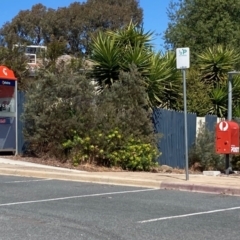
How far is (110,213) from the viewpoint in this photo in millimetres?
10008

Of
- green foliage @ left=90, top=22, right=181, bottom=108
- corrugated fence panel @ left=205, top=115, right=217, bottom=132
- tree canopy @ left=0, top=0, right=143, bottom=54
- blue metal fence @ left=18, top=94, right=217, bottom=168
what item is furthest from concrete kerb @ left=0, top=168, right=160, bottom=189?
tree canopy @ left=0, top=0, right=143, bottom=54

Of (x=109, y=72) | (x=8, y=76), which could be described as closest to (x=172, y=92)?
(x=109, y=72)

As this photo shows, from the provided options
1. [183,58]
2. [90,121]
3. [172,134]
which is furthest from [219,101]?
[183,58]

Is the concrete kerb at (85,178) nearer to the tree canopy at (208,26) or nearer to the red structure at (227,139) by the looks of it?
the red structure at (227,139)

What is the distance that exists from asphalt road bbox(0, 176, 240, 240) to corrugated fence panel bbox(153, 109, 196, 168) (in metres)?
6.13

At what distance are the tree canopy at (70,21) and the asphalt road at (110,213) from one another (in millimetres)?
48940

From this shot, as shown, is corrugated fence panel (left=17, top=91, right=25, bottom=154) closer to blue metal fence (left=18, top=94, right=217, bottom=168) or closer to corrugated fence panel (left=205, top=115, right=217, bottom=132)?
blue metal fence (left=18, top=94, right=217, bottom=168)

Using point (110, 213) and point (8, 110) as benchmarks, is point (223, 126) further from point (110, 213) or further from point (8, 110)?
point (110, 213)

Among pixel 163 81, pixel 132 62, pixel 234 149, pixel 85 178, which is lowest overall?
pixel 85 178

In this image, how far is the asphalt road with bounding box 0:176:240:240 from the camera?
8.38m

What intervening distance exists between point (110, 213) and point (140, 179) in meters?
4.14

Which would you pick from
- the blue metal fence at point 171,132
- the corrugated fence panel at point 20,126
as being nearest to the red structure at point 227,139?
the blue metal fence at point 171,132

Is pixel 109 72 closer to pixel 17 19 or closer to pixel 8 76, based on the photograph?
pixel 8 76

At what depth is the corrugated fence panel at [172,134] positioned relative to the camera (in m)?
19.5
